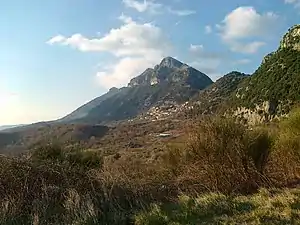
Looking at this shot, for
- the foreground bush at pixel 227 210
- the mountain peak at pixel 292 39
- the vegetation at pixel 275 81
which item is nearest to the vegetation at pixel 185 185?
the foreground bush at pixel 227 210

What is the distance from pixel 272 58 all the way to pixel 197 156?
201 ft

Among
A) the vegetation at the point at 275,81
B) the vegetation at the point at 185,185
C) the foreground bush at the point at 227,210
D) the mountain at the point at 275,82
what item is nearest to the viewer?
the foreground bush at the point at 227,210

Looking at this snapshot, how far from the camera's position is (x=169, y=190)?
418 inches

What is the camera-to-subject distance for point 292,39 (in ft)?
211

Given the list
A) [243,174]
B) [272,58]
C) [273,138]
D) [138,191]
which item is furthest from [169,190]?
[272,58]

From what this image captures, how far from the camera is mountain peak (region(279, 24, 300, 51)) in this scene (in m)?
62.4

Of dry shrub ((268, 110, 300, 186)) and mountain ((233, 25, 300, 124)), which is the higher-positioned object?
mountain ((233, 25, 300, 124))

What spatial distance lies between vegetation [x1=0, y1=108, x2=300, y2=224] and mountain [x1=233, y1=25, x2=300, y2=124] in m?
37.1

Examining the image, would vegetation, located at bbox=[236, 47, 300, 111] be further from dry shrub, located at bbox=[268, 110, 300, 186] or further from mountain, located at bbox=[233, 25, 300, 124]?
dry shrub, located at bbox=[268, 110, 300, 186]

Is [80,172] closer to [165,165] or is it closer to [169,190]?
[169,190]

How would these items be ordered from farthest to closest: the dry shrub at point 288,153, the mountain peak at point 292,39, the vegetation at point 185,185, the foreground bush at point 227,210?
the mountain peak at point 292,39 < the dry shrub at point 288,153 < the vegetation at point 185,185 < the foreground bush at point 227,210

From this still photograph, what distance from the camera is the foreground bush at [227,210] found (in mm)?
7630

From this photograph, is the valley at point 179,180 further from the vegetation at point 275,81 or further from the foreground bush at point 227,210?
the vegetation at point 275,81

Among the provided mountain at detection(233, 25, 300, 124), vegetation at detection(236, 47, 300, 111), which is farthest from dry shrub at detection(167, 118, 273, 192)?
mountain at detection(233, 25, 300, 124)
